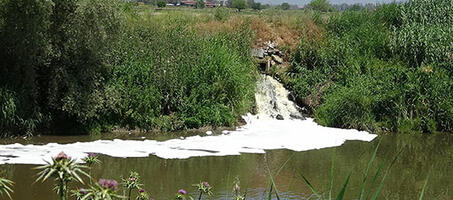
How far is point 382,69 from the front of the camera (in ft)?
64.8

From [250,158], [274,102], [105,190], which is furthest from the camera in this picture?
[274,102]

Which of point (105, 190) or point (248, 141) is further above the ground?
point (105, 190)

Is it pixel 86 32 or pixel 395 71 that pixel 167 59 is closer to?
pixel 86 32

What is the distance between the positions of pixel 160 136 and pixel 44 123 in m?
3.00

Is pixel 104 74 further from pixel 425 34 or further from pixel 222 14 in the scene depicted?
pixel 425 34

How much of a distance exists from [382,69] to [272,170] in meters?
8.81

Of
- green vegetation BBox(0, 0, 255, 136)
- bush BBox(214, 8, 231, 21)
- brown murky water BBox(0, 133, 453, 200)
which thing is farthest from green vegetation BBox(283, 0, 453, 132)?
bush BBox(214, 8, 231, 21)

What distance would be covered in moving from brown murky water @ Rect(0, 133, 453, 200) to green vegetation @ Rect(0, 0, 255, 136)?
0.78 m

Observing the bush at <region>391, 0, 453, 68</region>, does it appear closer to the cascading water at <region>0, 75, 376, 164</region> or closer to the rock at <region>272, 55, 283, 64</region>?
the rock at <region>272, 55, 283, 64</region>

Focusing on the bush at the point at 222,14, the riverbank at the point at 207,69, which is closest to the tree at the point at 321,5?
the riverbank at the point at 207,69

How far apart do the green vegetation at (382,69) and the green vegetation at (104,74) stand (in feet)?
8.44

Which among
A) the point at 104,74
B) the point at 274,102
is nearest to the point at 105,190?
the point at 104,74

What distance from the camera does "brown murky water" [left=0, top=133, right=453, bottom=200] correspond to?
34.4ft

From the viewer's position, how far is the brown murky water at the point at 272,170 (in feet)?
34.4
